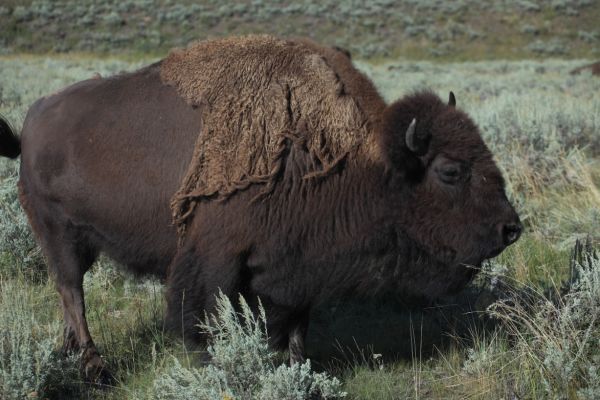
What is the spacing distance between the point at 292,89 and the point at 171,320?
62.0 inches

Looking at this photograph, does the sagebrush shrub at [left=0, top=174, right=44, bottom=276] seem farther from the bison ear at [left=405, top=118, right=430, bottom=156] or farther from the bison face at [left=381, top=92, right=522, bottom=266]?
the bison ear at [left=405, top=118, right=430, bottom=156]

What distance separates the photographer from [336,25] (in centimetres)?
3966

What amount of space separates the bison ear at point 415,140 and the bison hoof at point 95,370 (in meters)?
2.29

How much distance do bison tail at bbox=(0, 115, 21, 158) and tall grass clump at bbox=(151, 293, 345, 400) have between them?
7.06ft

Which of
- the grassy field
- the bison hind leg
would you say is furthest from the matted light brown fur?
the grassy field

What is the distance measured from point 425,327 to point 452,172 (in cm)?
158

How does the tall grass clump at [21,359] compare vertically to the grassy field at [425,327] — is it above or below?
above

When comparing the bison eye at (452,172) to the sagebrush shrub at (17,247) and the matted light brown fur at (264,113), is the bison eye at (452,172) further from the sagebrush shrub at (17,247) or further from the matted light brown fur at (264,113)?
the sagebrush shrub at (17,247)

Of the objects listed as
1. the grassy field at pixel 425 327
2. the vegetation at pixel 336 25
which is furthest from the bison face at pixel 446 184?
the vegetation at pixel 336 25

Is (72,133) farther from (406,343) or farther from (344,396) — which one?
(406,343)

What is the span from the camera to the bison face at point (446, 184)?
3875 millimetres

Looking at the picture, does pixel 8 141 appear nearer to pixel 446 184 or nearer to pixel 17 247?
pixel 17 247

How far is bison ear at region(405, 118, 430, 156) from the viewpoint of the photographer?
3.73 m

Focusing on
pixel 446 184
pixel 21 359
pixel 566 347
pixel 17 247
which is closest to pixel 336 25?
pixel 17 247
